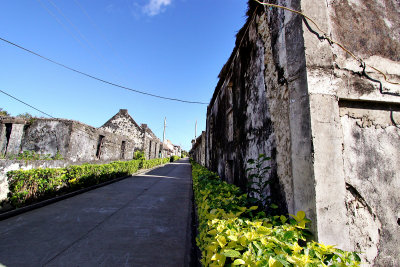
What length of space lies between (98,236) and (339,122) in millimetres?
4734

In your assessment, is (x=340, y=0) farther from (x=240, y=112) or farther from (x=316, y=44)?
(x=240, y=112)

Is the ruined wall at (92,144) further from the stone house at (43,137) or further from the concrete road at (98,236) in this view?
the concrete road at (98,236)

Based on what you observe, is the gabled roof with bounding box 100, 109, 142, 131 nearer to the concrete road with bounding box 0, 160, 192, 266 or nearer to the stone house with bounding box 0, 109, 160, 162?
the stone house with bounding box 0, 109, 160, 162

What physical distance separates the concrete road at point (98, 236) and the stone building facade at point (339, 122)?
236 cm

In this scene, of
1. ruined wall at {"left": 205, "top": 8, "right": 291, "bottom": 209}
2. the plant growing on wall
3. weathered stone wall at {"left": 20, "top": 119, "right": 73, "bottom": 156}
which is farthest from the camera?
weathered stone wall at {"left": 20, "top": 119, "right": 73, "bottom": 156}

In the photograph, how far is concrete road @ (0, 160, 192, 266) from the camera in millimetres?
3131

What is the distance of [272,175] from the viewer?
260cm

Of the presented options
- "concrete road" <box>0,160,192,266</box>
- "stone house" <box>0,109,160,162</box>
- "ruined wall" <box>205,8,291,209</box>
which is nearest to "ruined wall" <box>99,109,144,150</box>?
"stone house" <box>0,109,160,162</box>

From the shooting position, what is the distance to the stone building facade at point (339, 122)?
1919 mm

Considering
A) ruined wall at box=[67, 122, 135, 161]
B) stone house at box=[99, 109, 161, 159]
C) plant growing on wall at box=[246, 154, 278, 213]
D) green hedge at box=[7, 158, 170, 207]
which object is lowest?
green hedge at box=[7, 158, 170, 207]

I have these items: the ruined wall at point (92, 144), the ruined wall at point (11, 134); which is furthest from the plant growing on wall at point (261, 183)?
the ruined wall at point (11, 134)

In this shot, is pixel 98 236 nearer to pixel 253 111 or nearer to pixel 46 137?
pixel 253 111

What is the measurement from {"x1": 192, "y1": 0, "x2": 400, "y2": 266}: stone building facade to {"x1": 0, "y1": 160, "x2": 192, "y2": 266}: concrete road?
2.36 m

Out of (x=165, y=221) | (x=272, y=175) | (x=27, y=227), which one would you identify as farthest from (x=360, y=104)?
(x=27, y=227)
